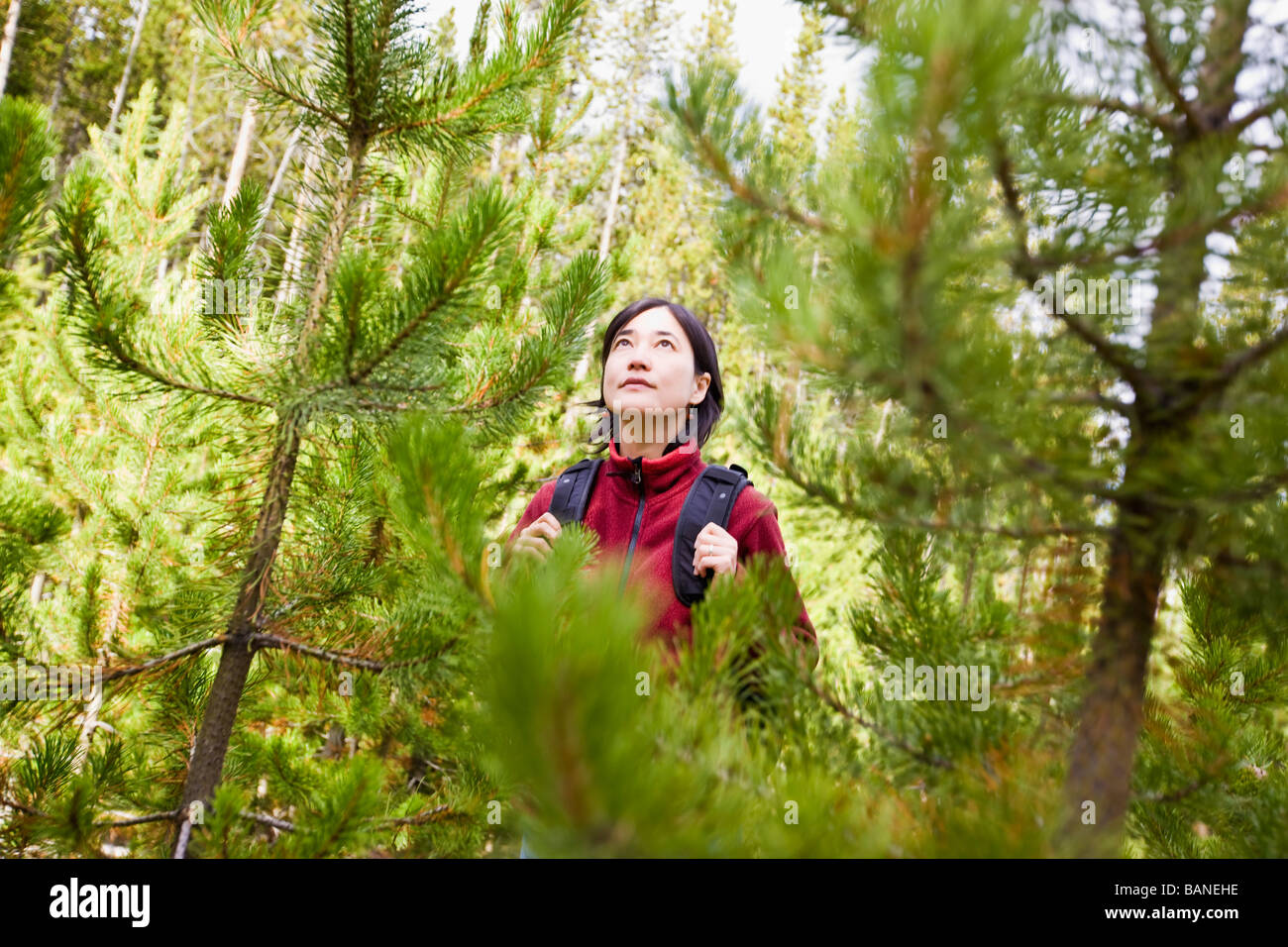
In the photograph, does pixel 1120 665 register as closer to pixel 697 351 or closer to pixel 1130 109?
pixel 1130 109

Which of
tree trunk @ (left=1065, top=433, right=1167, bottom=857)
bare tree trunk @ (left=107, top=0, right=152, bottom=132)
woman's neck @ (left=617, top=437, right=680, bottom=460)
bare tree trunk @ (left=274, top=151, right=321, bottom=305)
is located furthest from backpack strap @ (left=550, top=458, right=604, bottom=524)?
bare tree trunk @ (left=107, top=0, right=152, bottom=132)

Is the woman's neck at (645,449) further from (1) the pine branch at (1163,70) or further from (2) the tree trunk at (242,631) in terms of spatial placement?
(1) the pine branch at (1163,70)

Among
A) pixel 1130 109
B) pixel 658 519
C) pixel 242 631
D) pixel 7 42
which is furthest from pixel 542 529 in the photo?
pixel 7 42

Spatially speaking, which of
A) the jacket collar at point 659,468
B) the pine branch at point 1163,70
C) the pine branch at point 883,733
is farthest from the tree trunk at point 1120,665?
the jacket collar at point 659,468

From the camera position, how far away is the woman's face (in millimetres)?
2154

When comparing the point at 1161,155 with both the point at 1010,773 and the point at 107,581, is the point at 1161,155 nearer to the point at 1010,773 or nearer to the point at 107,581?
the point at 1010,773

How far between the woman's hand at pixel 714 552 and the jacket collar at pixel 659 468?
15.6 inches

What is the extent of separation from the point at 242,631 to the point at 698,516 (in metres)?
1.35

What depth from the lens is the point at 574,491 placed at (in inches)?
89.2

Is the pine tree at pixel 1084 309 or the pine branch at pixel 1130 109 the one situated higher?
the pine branch at pixel 1130 109

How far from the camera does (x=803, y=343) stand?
45.9 inches

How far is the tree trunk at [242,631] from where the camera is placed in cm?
194

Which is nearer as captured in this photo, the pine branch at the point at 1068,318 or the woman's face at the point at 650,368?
the pine branch at the point at 1068,318
